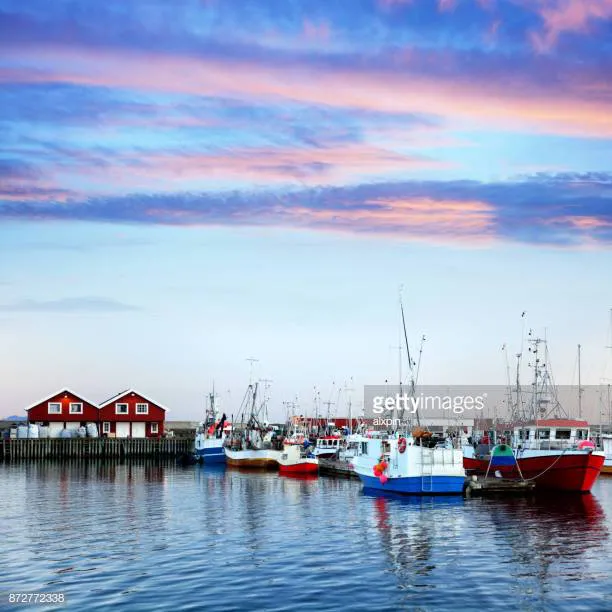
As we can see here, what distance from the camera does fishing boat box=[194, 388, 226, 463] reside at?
107 metres

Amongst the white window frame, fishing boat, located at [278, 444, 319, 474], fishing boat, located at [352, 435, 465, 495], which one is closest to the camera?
fishing boat, located at [352, 435, 465, 495]

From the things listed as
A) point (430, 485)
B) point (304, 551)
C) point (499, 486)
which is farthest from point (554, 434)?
point (304, 551)

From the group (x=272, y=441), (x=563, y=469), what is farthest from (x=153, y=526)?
(x=272, y=441)

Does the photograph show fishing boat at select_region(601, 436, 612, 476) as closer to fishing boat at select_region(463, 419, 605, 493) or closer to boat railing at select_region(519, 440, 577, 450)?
fishing boat at select_region(463, 419, 605, 493)

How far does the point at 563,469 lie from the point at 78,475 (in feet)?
149

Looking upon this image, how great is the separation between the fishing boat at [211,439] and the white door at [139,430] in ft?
35.1

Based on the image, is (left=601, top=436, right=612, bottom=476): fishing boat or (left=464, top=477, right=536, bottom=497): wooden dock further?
(left=601, top=436, right=612, bottom=476): fishing boat

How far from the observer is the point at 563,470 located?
209 ft

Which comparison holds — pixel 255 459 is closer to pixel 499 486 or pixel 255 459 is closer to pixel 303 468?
pixel 303 468

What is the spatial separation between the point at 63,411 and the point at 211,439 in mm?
29151

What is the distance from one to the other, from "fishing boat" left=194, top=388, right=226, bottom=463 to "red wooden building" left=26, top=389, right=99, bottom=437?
1776cm

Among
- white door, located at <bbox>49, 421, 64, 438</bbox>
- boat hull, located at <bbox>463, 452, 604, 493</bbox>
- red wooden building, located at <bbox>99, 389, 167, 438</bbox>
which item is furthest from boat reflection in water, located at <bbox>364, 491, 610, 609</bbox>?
white door, located at <bbox>49, 421, 64, 438</bbox>

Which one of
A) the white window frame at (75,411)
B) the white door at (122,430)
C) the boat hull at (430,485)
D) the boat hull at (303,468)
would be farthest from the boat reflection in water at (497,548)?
the white window frame at (75,411)

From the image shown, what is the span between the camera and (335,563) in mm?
33438
